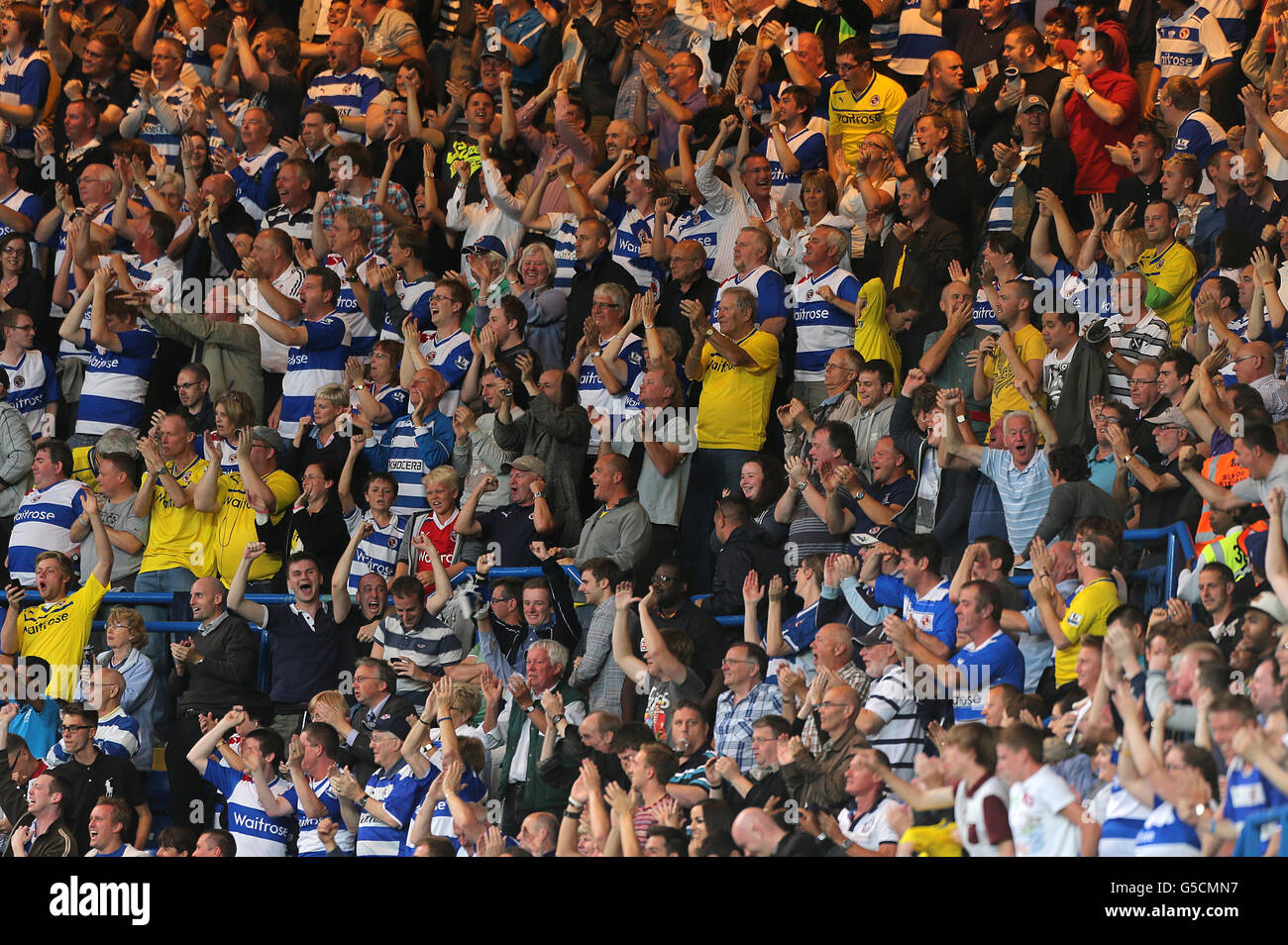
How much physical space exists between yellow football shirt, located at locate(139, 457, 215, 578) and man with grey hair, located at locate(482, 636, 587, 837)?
7.20ft

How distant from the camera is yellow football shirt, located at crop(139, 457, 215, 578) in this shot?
11398 mm

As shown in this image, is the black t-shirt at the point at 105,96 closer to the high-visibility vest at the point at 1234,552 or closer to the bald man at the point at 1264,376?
the bald man at the point at 1264,376

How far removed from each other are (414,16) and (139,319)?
133 inches

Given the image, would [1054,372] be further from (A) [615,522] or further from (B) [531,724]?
(B) [531,724]

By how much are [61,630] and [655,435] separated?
3.34 m

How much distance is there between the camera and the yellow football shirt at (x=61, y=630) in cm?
1103

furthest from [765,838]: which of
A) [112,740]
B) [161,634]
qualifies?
[161,634]

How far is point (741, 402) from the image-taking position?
11055 mm

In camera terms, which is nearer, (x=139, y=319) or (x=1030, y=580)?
(x=1030, y=580)

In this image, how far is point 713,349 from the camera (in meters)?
11.2

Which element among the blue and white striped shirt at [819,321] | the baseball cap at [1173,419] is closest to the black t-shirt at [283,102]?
the blue and white striped shirt at [819,321]

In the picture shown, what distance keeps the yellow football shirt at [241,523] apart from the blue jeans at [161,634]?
227 millimetres
